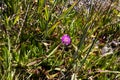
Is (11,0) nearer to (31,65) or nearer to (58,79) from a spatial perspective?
(31,65)

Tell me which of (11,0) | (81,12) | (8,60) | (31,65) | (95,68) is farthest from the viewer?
(81,12)

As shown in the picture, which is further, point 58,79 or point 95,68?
point 95,68

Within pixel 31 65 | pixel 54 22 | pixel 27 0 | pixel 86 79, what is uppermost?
pixel 27 0

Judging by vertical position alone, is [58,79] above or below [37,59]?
below

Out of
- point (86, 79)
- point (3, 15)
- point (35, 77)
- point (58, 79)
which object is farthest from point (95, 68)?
point (3, 15)

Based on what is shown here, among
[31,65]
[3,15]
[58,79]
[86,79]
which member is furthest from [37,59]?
[3,15]

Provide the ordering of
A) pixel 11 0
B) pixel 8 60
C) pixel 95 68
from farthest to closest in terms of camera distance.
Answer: pixel 11 0 → pixel 95 68 → pixel 8 60
